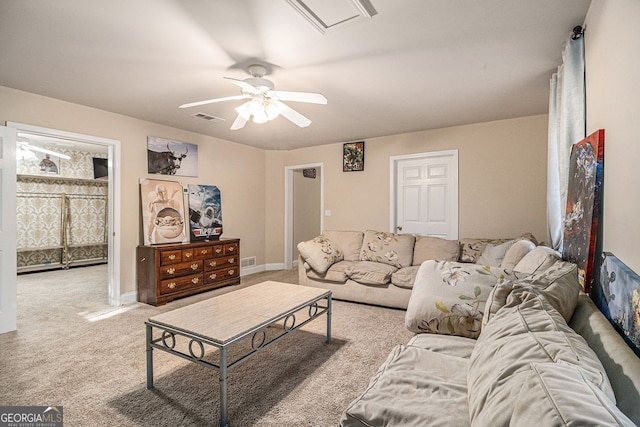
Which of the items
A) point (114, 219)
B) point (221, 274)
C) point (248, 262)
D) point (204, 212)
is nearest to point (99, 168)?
point (204, 212)

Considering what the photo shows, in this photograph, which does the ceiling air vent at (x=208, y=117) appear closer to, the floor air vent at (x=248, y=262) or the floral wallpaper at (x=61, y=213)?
the floor air vent at (x=248, y=262)

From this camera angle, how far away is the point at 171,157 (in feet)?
14.5

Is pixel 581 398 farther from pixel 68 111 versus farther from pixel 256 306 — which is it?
pixel 68 111

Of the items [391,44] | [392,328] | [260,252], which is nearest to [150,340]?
[392,328]

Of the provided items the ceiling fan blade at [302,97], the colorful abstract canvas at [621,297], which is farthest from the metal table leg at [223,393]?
the ceiling fan blade at [302,97]

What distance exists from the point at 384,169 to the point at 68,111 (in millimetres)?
4209

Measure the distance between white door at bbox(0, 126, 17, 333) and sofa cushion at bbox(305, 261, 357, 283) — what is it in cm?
308

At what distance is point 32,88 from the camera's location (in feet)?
9.90

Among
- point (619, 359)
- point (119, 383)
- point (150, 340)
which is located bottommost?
point (119, 383)

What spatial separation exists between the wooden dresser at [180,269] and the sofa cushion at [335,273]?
4.60ft

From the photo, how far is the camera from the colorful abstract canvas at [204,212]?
466 cm

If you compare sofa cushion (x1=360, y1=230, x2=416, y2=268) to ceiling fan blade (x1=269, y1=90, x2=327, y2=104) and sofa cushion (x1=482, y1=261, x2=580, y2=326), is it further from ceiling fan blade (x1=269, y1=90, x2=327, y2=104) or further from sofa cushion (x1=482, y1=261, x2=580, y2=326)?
sofa cushion (x1=482, y1=261, x2=580, y2=326)

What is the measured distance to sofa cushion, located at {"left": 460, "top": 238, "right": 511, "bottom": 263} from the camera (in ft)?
12.1

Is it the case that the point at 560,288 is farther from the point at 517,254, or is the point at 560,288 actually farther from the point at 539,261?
the point at 517,254
